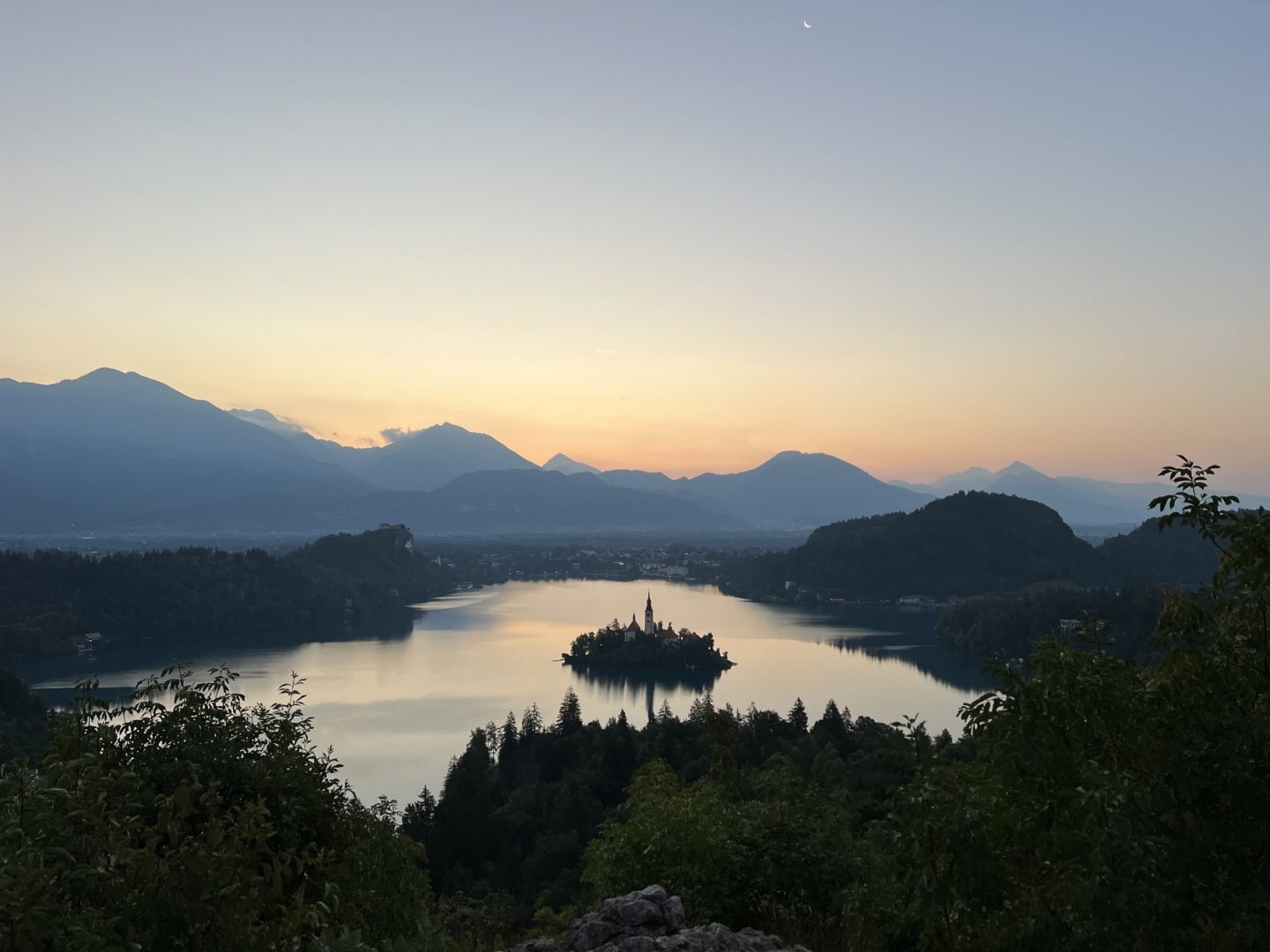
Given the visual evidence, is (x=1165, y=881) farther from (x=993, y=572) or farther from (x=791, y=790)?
(x=993, y=572)

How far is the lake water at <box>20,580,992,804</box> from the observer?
34.2 metres

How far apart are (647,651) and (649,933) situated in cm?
4815

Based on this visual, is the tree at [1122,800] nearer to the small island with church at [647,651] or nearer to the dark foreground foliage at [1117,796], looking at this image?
the dark foreground foliage at [1117,796]

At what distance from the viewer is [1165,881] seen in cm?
343

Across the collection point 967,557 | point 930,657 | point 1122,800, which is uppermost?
point 1122,800

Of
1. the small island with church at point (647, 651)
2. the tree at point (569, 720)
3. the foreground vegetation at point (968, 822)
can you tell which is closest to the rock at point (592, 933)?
the foreground vegetation at point (968, 822)

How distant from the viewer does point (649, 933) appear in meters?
5.97

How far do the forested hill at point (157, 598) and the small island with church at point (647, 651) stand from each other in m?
28.0

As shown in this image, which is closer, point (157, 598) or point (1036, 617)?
point (1036, 617)

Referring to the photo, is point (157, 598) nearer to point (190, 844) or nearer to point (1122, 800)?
point (190, 844)

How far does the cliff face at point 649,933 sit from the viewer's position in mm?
5586

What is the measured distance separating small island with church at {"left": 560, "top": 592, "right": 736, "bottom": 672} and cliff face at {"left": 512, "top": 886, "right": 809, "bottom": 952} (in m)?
45.2

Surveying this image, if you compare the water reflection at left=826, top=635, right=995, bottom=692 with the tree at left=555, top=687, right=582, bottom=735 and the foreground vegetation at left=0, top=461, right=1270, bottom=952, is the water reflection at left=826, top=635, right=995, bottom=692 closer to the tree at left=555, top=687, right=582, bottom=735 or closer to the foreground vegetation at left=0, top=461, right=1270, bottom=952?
the tree at left=555, top=687, right=582, bottom=735

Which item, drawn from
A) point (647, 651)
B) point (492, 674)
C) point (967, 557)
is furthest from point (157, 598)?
point (967, 557)
